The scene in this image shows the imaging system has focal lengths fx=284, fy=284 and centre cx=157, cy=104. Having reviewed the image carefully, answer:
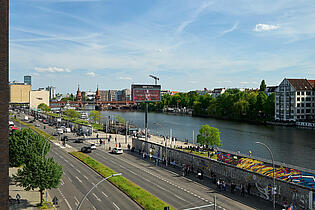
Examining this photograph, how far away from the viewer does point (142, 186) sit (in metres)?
32.0

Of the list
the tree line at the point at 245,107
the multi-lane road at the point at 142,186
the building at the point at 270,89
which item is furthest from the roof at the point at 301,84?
the multi-lane road at the point at 142,186

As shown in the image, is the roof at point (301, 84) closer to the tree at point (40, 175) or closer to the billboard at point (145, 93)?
the billboard at point (145, 93)

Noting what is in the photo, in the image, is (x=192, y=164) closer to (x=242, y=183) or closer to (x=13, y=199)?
(x=242, y=183)

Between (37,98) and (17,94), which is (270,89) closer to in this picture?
(37,98)

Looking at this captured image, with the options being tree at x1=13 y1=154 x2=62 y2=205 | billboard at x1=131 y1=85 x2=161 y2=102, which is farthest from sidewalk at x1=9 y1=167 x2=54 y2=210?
billboard at x1=131 y1=85 x2=161 y2=102

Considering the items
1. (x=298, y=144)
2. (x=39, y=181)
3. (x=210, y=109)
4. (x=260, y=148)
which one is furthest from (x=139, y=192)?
(x=210, y=109)

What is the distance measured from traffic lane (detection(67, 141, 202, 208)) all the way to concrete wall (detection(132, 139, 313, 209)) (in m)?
5.99

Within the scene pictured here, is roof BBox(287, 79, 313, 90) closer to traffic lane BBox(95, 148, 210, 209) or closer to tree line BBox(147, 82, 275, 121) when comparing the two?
tree line BBox(147, 82, 275, 121)

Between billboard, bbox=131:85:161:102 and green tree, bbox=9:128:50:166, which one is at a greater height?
billboard, bbox=131:85:161:102

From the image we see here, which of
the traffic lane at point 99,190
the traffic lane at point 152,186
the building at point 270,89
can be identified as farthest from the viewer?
the building at point 270,89

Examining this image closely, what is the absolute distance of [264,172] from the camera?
99.6 ft

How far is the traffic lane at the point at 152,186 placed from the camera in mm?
27005

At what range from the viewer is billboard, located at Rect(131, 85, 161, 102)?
5765 centimetres

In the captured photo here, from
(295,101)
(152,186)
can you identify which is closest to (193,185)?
(152,186)
